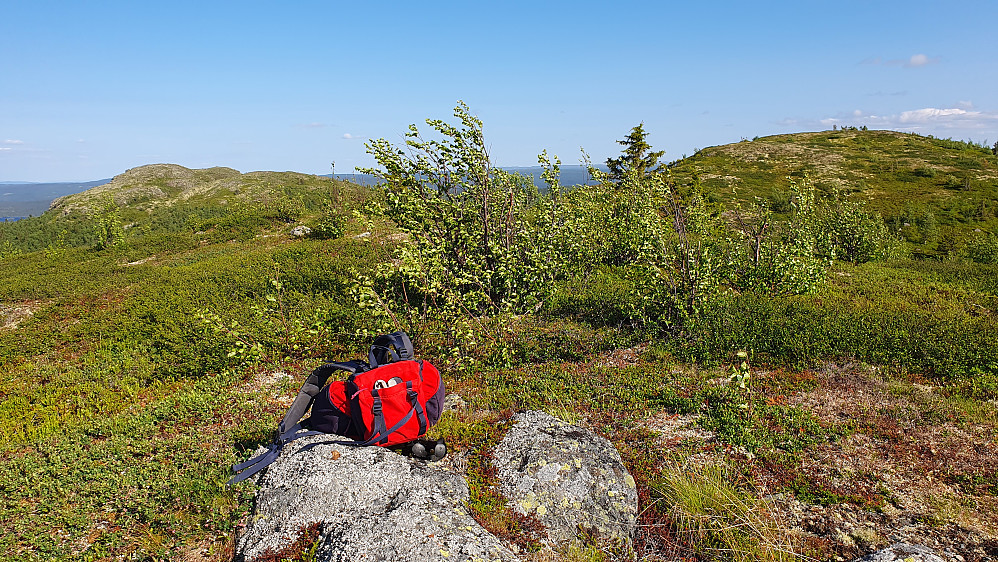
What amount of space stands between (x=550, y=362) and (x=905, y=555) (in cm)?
559

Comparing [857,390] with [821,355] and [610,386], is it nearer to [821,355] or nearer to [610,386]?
[821,355]

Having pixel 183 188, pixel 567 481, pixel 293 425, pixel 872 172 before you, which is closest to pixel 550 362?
pixel 567 481

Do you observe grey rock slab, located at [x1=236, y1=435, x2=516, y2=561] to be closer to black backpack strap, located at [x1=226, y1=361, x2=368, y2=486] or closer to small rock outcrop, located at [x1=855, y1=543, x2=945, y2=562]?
black backpack strap, located at [x1=226, y1=361, x2=368, y2=486]

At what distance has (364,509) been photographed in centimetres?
429

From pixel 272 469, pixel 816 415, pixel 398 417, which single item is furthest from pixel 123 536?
pixel 816 415

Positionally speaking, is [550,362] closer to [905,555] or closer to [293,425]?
[293,425]

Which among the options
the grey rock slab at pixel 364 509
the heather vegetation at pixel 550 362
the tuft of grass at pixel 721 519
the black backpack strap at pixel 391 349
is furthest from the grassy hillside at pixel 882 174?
the grey rock slab at pixel 364 509

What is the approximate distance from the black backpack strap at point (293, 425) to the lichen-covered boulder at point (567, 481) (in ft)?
6.76

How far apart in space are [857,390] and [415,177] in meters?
8.84

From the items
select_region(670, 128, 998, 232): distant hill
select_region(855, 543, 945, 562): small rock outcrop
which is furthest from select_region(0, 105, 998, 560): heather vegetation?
select_region(670, 128, 998, 232): distant hill

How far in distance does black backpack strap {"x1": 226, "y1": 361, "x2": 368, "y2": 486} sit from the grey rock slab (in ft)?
0.65

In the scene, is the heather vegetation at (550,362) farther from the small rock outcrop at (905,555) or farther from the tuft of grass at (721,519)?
the small rock outcrop at (905,555)

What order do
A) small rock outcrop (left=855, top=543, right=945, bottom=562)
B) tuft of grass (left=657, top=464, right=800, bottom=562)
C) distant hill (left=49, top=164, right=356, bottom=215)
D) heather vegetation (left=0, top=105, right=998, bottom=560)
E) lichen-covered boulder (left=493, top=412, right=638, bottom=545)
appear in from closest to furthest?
small rock outcrop (left=855, top=543, right=945, bottom=562), tuft of grass (left=657, top=464, right=800, bottom=562), lichen-covered boulder (left=493, top=412, right=638, bottom=545), heather vegetation (left=0, top=105, right=998, bottom=560), distant hill (left=49, top=164, right=356, bottom=215)

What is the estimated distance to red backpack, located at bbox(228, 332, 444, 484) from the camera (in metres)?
5.05
